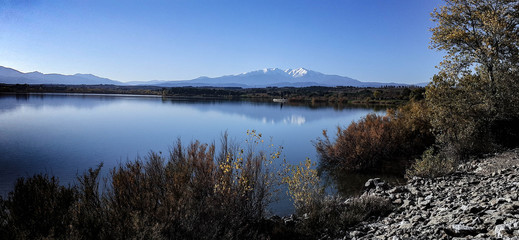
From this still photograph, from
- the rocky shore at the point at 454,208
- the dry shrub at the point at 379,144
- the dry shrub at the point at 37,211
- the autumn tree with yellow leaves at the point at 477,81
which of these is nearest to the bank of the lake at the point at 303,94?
the dry shrub at the point at 379,144

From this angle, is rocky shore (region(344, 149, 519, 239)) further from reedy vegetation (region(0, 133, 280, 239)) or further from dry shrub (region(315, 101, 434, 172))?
dry shrub (region(315, 101, 434, 172))

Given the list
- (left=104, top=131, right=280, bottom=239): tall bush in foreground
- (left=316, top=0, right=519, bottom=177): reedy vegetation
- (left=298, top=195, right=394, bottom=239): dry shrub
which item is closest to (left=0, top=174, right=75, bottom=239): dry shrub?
(left=104, top=131, right=280, bottom=239): tall bush in foreground

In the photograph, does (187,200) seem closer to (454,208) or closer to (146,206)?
(146,206)

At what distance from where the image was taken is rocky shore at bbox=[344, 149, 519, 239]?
168 inches

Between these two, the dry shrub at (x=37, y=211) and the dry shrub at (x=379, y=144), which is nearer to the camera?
the dry shrub at (x=37, y=211)

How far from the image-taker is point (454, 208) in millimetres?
5641

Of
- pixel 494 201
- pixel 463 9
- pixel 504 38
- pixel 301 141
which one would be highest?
pixel 463 9

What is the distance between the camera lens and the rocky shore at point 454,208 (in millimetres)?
4258

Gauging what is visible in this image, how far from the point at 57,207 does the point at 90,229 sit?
2.71 ft

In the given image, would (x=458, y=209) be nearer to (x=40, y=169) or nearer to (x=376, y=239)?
(x=376, y=239)

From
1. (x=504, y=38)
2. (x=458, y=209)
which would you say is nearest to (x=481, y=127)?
(x=504, y=38)

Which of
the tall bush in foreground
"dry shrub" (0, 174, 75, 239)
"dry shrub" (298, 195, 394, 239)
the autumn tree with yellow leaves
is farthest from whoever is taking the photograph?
the autumn tree with yellow leaves

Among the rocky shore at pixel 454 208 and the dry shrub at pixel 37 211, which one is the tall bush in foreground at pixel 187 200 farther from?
the rocky shore at pixel 454 208

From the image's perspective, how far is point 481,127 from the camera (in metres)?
13.1
